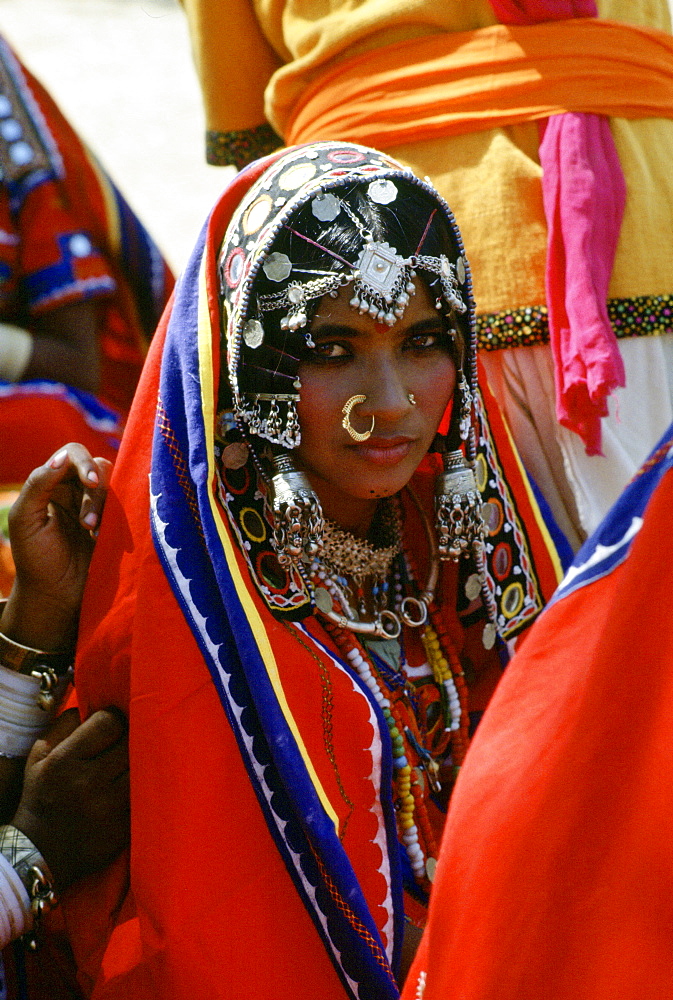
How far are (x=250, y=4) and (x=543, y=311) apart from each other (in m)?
1.02

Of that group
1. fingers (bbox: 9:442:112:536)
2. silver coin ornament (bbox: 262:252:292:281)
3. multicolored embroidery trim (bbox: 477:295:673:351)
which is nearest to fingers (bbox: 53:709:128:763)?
fingers (bbox: 9:442:112:536)

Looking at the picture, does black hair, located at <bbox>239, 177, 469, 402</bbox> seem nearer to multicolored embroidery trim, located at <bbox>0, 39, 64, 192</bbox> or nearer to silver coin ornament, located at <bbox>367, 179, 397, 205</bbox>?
silver coin ornament, located at <bbox>367, 179, 397, 205</bbox>

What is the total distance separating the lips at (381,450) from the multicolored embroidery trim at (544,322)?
45 cm

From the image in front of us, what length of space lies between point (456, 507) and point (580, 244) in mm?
571

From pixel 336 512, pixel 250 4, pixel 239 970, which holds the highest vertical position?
pixel 250 4

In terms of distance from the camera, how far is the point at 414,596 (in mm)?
2477

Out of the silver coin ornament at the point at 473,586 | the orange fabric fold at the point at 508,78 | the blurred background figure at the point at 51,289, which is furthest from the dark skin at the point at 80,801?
the orange fabric fold at the point at 508,78

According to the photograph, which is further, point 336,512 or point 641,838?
point 336,512

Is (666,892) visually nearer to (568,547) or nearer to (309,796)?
(309,796)

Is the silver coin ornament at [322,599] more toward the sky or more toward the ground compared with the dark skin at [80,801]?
more toward the sky

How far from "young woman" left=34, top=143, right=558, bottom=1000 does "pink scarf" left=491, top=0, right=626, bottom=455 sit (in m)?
0.21

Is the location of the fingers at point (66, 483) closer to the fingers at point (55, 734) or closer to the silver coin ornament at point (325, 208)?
the fingers at point (55, 734)

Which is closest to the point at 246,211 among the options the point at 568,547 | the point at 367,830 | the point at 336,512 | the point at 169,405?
the point at 169,405

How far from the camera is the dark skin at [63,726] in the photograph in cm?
210
